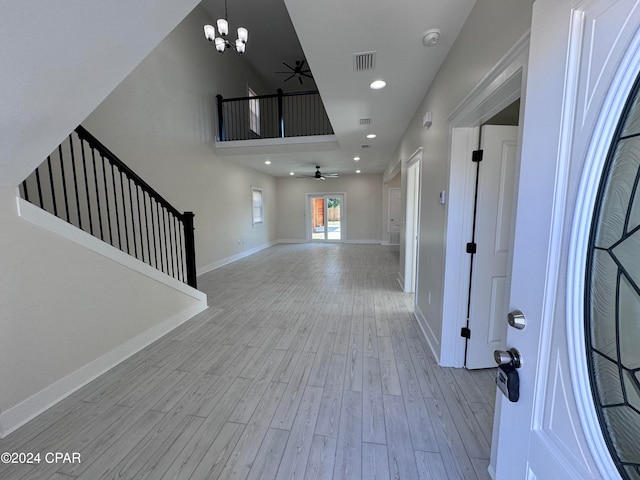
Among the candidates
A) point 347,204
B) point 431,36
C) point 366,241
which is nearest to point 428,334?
point 431,36

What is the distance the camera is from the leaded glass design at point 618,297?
0.51 m

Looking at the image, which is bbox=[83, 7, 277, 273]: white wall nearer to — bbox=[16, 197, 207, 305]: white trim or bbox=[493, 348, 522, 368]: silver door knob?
bbox=[16, 197, 207, 305]: white trim

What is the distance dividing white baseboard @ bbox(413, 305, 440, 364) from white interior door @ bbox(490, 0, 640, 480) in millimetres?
1766

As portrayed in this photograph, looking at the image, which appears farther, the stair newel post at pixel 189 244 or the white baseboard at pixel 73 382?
the stair newel post at pixel 189 244

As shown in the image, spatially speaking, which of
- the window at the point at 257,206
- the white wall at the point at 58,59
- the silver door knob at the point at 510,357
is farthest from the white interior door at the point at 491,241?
the window at the point at 257,206

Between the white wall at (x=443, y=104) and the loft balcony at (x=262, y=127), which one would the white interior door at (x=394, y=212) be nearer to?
the loft balcony at (x=262, y=127)

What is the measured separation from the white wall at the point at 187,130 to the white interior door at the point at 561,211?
4503 millimetres

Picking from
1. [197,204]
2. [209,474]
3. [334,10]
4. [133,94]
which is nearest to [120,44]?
[334,10]

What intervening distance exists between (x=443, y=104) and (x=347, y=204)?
25.4 feet

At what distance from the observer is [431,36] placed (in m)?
1.95

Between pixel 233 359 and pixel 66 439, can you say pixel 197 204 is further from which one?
pixel 66 439

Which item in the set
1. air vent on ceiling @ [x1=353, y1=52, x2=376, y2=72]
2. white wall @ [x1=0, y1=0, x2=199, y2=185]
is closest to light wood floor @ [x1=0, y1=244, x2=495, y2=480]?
white wall @ [x1=0, y1=0, x2=199, y2=185]

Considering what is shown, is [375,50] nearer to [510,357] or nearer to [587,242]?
[587,242]

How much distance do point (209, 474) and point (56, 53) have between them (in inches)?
87.8
